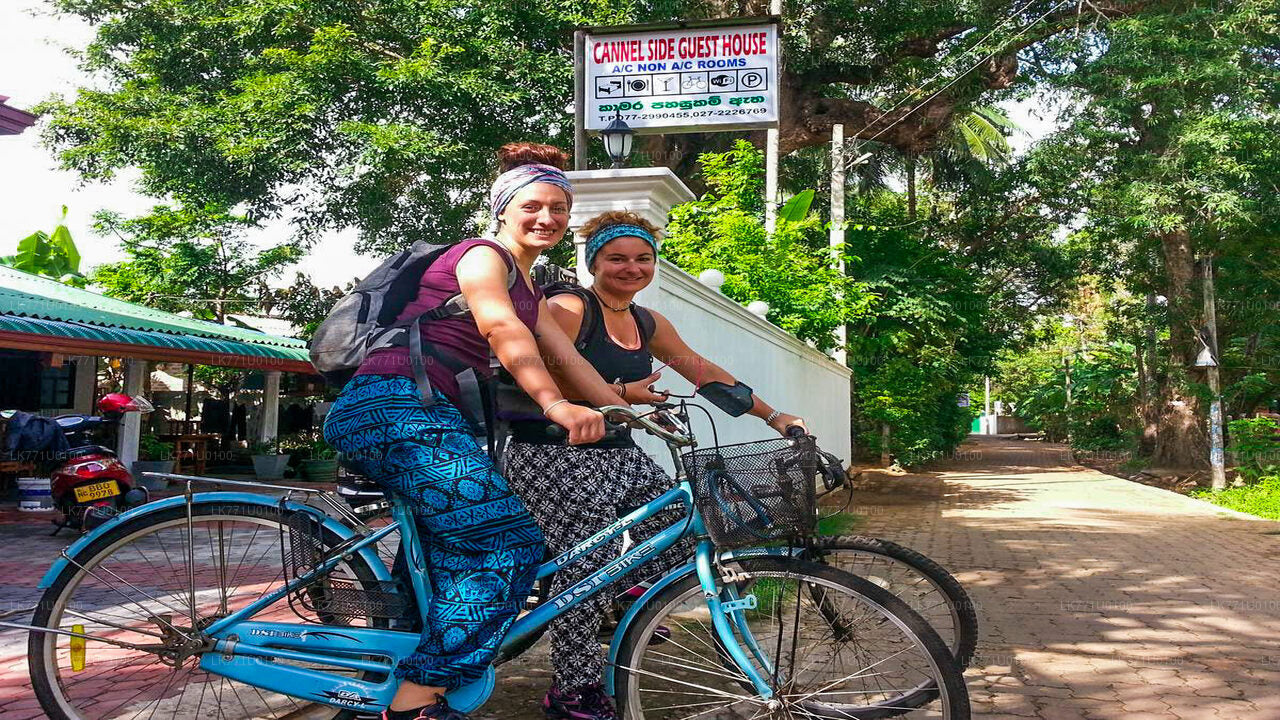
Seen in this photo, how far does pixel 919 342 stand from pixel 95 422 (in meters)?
15.0

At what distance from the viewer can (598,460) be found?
309cm

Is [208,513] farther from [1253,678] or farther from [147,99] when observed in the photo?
[147,99]

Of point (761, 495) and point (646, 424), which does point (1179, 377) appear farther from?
point (646, 424)

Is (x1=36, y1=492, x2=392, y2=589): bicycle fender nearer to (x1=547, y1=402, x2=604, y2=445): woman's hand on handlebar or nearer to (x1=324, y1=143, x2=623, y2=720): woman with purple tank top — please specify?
(x1=324, y1=143, x2=623, y2=720): woman with purple tank top

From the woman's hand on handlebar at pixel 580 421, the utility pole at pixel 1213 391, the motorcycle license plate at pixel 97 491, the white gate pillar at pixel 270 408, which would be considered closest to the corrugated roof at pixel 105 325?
the white gate pillar at pixel 270 408

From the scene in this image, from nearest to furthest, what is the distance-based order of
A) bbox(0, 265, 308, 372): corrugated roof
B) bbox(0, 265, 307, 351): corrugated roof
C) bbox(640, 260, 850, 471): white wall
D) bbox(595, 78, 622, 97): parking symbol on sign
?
bbox(640, 260, 850, 471): white wall, bbox(595, 78, 622, 97): parking symbol on sign, bbox(0, 265, 308, 372): corrugated roof, bbox(0, 265, 307, 351): corrugated roof

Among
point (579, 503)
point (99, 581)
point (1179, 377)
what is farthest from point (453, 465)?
point (1179, 377)

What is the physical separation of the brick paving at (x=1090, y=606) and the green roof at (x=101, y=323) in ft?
5.97

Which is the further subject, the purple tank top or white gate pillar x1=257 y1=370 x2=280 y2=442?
white gate pillar x1=257 y1=370 x2=280 y2=442

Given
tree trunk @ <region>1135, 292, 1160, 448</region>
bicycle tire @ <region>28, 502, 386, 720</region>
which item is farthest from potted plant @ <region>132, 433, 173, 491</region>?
tree trunk @ <region>1135, 292, 1160, 448</region>

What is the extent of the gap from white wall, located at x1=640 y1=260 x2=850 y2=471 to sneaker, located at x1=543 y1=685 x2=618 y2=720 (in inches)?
86.1

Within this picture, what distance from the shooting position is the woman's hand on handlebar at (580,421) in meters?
2.30

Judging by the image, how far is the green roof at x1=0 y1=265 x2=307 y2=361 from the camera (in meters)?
9.31

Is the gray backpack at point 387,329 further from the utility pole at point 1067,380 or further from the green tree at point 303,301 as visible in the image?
the utility pole at point 1067,380
